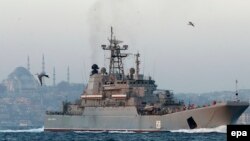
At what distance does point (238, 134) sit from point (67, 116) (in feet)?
258

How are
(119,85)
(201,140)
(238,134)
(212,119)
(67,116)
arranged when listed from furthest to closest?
(67,116)
(119,85)
(212,119)
(201,140)
(238,134)

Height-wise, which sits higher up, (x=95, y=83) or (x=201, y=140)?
(x=95, y=83)

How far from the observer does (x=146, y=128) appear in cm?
9188

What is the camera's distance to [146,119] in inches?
3600

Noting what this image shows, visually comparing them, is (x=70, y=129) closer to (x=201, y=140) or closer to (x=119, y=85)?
(x=119, y=85)

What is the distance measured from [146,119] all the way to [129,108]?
101 inches

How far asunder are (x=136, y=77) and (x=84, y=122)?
28.7 ft

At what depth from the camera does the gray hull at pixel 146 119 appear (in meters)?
88.6

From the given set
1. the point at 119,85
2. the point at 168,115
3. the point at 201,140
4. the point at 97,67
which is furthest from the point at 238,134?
the point at 97,67

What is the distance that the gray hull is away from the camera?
291 feet

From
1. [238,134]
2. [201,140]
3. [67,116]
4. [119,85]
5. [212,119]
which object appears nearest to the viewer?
[238,134]

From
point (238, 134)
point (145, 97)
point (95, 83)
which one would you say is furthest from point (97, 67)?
point (238, 134)

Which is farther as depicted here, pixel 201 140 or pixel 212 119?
pixel 212 119

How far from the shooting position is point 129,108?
305 feet
